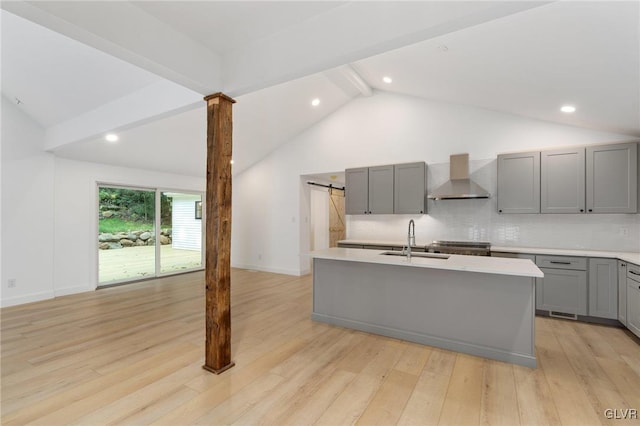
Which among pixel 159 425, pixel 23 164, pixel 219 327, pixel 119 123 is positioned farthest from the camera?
pixel 23 164

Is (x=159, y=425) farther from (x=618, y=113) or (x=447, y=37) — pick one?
(x=618, y=113)

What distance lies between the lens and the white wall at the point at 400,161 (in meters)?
4.30

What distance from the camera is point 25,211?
462 centimetres

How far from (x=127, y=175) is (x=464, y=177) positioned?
6209mm

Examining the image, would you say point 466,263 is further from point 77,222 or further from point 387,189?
point 77,222

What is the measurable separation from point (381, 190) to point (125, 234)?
511 centimetres

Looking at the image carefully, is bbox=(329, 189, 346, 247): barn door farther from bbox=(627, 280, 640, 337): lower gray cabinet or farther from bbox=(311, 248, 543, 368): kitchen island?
bbox=(627, 280, 640, 337): lower gray cabinet

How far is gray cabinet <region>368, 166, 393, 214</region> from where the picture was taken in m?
5.32

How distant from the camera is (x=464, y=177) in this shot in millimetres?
4680

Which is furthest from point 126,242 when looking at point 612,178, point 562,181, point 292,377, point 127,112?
point 612,178

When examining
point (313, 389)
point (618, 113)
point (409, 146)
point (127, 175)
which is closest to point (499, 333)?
point (313, 389)

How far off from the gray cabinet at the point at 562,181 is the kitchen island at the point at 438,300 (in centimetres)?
170

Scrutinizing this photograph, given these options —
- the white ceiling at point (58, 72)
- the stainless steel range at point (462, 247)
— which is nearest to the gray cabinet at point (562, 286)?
the stainless steel range at point (462, 247)

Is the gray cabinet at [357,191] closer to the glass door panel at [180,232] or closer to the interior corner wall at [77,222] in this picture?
the glass door panel at [180,232]
